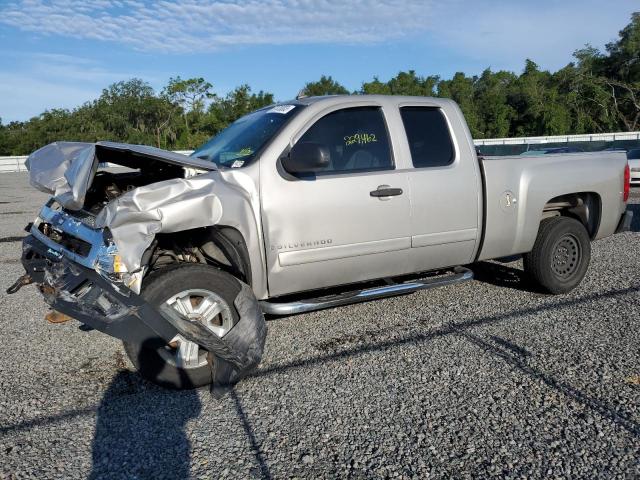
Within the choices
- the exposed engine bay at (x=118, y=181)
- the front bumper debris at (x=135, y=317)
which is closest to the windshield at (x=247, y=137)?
the exposed engine bay at (x=118, y=181)

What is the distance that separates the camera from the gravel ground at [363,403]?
10.0 feet

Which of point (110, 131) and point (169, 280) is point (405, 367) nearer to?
point (169, 280)

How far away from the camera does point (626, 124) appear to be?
5672 cm

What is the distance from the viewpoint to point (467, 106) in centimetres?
6619

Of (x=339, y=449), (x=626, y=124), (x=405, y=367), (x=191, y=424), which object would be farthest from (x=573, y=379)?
(x=626, y=124)

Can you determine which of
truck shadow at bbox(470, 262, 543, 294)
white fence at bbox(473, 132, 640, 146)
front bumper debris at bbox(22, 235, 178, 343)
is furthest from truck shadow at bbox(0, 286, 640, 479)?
white fence at bbox(473, 132, 640, 146)

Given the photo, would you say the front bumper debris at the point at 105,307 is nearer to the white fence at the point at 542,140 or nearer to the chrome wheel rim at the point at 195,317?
the chrome wheel rim at the point at 195,317

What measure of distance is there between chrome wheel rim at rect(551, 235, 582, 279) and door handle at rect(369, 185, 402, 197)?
2228 mm

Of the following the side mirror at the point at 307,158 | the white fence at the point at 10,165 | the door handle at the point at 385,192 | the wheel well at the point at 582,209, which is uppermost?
the side mirror at the point at 307,158

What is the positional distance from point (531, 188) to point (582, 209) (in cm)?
105

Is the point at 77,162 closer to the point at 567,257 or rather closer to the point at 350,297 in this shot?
the point at 350,297

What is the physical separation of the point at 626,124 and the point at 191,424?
62818 millimetres

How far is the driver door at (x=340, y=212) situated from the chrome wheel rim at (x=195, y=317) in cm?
51

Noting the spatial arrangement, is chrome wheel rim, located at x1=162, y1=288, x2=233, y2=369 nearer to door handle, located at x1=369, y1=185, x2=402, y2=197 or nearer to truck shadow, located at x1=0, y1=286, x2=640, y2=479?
truck shadow, located at x1=0, y1=286, x2=640, y2=479
